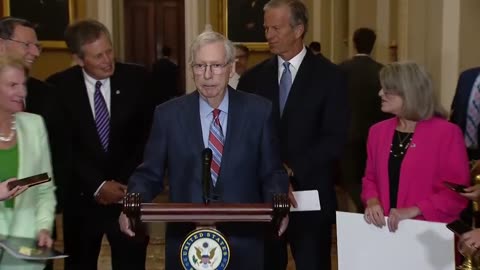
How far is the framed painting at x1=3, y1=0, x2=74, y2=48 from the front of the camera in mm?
10273

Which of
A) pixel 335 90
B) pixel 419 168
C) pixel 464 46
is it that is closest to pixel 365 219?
pixel 419 168

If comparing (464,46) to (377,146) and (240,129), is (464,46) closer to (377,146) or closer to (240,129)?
(377,146)

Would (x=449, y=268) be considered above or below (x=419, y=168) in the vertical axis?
below

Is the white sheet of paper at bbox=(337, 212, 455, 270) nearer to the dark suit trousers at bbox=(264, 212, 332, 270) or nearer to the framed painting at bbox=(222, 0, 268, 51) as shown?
the dark suit trousers at bbox=(264, 212, 332, 270)

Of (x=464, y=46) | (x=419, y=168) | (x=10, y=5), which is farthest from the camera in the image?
(x=10, y=5)

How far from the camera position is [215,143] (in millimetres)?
2738

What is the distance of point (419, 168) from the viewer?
338cm

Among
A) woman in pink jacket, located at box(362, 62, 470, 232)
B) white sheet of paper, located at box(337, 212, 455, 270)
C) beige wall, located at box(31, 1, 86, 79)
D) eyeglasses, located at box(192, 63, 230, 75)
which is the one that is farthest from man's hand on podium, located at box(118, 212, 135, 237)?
beige wall, located at box(31, 1, 86, 79)

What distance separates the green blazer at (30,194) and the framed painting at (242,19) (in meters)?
7.74

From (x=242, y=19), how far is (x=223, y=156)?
26.7 ft

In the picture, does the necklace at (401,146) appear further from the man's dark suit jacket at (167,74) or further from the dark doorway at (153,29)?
the dark doorway at (153,29)

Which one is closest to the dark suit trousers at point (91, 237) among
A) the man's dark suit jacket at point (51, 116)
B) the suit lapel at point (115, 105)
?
the man's dark suit jacket at point (51, 116)

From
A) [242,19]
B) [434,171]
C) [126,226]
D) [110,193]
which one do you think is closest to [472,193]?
[434,171]

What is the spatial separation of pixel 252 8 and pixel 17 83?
8.04 meters
